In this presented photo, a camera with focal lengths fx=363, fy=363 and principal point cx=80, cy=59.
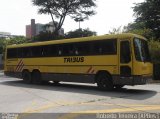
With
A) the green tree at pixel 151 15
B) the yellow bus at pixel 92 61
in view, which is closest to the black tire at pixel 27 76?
the yellow bus at pixel 92 61

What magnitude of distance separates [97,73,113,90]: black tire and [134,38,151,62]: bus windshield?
6.31ft

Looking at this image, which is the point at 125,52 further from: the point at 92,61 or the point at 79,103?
the point at 79,103

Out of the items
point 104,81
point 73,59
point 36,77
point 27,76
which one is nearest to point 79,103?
point 104,81

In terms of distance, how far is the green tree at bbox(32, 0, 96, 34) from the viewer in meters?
50.6

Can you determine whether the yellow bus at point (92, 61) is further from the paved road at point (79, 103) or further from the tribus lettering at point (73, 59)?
the paved road at point (79, 103)

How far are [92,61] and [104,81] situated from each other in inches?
51.3

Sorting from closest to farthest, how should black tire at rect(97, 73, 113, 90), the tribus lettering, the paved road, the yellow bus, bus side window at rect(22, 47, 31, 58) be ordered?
the paved road
the yellow bus
black tire at rect(97, 73, 113, 90)
the tribus lettering
bus side window at rect(22, 47, 31, 58)

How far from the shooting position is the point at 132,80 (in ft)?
56.1

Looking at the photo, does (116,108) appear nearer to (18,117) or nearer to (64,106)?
(64,106)

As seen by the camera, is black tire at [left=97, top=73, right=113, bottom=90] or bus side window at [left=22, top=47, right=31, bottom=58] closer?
black tire at [left=97, top=73, right=113, bottom=90]

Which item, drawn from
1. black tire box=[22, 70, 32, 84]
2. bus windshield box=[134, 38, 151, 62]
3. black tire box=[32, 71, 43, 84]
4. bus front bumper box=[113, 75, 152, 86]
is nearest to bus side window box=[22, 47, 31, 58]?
black tire box=[22, 70, 32, 84]

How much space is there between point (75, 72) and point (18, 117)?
30.0ft

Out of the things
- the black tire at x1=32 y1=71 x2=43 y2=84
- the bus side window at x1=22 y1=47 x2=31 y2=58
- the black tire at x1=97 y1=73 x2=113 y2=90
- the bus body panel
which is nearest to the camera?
the bus body panel

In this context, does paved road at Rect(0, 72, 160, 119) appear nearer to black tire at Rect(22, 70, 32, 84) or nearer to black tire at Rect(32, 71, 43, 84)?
black tire at Rect(32, 71, 43, 84)
